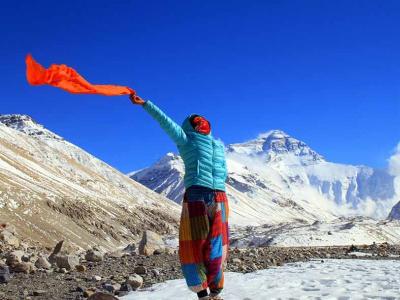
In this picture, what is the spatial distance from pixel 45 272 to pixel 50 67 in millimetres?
6379

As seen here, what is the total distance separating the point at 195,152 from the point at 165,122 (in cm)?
60

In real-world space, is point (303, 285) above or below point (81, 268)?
below

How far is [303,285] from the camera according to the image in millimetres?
9195

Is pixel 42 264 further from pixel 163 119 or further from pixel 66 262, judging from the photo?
pixel 163 119

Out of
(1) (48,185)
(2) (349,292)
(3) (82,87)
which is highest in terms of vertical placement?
(1) (48,185)

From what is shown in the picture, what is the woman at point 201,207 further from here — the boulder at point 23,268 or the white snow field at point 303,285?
the boulder at point 23,268

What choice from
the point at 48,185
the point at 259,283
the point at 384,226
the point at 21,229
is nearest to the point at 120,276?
the point at 259,283

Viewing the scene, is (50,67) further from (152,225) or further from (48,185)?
(152,225)

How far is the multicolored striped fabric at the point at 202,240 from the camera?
23.1 feet

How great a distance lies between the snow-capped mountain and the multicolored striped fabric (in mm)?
51725

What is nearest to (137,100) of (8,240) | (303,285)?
(303,285)

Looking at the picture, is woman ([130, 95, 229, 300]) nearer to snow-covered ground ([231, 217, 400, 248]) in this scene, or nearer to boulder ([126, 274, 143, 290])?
boulder ([126, 274, 143, 290])

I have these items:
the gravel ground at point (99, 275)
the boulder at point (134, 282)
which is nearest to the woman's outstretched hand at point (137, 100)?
the gravel ground at point (99, 275)

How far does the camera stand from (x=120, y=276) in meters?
10.9
